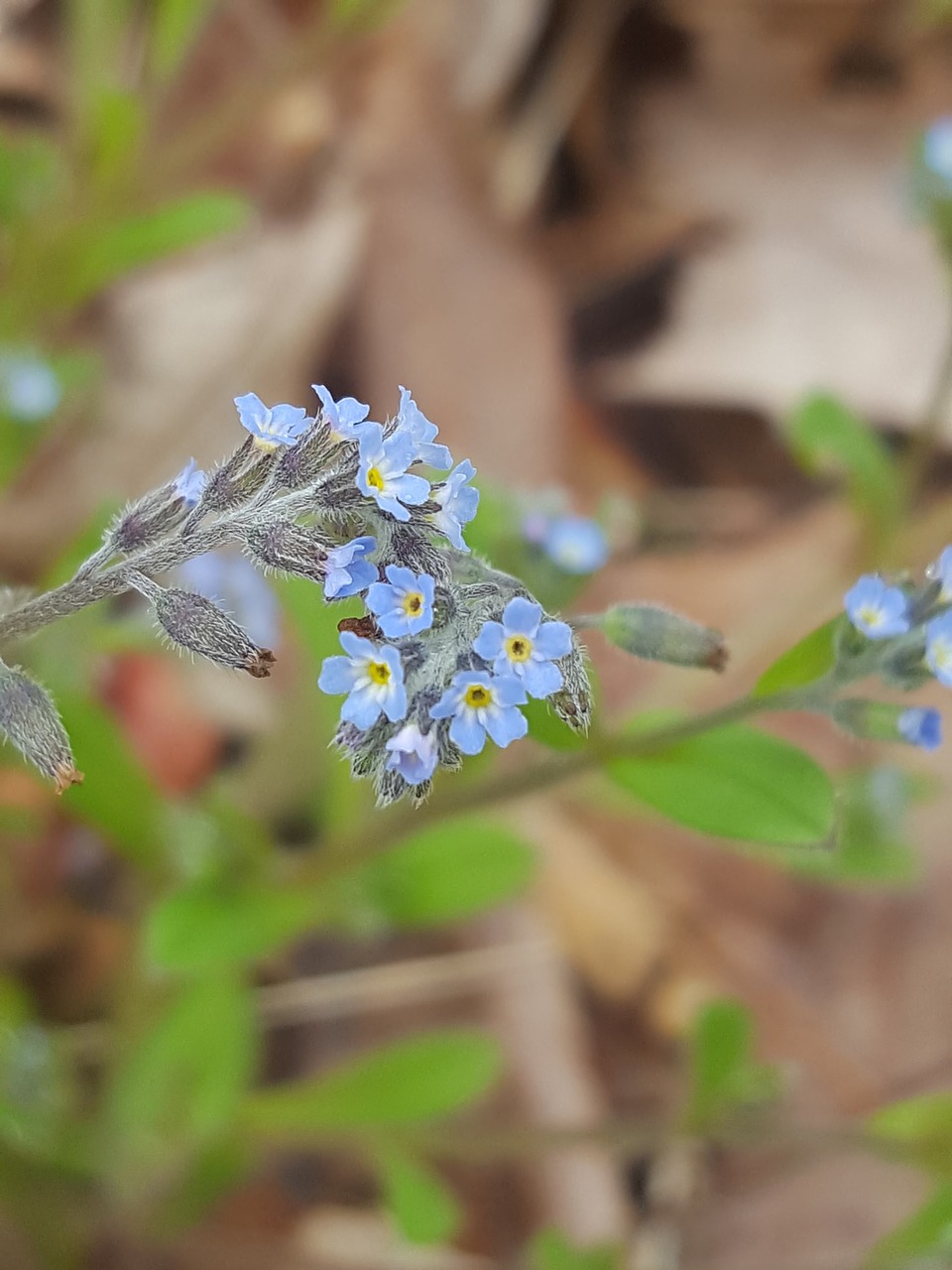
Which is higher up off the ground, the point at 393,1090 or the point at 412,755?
the point at 393,1090

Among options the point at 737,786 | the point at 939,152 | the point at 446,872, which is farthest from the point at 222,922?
the point at 939,152

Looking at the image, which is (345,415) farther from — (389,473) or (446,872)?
(446,872)

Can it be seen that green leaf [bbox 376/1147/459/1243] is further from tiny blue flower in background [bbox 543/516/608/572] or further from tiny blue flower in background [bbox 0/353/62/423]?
tiny blue flower in background [bbox 0/353/62/423]

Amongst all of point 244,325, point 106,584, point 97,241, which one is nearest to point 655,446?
point 244,325

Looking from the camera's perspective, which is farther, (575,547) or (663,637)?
(575,547)

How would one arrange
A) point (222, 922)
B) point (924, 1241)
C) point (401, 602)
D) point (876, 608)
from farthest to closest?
point (222, 922)
point (924, 1241)
point (876, 608)
point (401, 602)

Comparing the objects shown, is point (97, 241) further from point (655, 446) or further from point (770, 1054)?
point (770, 1054)

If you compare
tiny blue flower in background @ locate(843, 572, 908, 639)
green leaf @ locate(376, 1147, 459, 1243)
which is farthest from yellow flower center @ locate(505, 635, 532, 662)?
green leaf @ locate(376, 1147, 459, 1243)

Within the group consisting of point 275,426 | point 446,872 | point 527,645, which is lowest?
point 527,645
